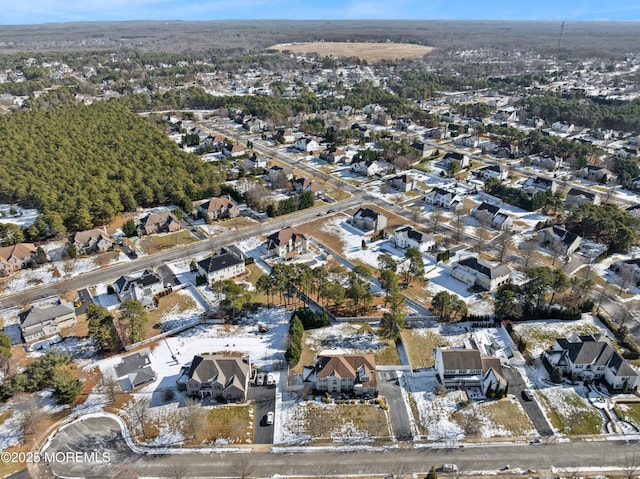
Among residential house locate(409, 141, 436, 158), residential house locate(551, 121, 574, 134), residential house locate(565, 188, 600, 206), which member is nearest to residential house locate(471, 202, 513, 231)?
residential house locate(565, 188, 600, 206)

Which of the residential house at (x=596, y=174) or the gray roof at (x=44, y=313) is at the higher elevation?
the residential house at (x=596, y=174)

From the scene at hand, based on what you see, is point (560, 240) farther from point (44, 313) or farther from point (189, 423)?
point (44, 313)

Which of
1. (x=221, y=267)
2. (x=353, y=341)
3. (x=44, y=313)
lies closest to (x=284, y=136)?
(x=221, y=267)

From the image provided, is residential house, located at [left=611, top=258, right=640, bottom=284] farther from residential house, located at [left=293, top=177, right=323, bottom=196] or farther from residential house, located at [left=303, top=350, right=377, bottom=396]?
residential house, located at [left=293, top=177, right=323, bottom=196]

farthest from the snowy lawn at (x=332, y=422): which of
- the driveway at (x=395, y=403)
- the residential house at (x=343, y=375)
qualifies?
the residential house at (x=343, y=375)

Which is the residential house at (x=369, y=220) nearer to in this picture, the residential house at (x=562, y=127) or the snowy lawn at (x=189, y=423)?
the snowy lawn at (x=189, y=423)

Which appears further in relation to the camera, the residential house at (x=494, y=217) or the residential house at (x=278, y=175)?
the residential house at (x=278, y=175)

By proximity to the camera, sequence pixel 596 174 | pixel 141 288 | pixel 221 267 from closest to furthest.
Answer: pixel 141 288 < pixel 221 267 < pixel 596 174
